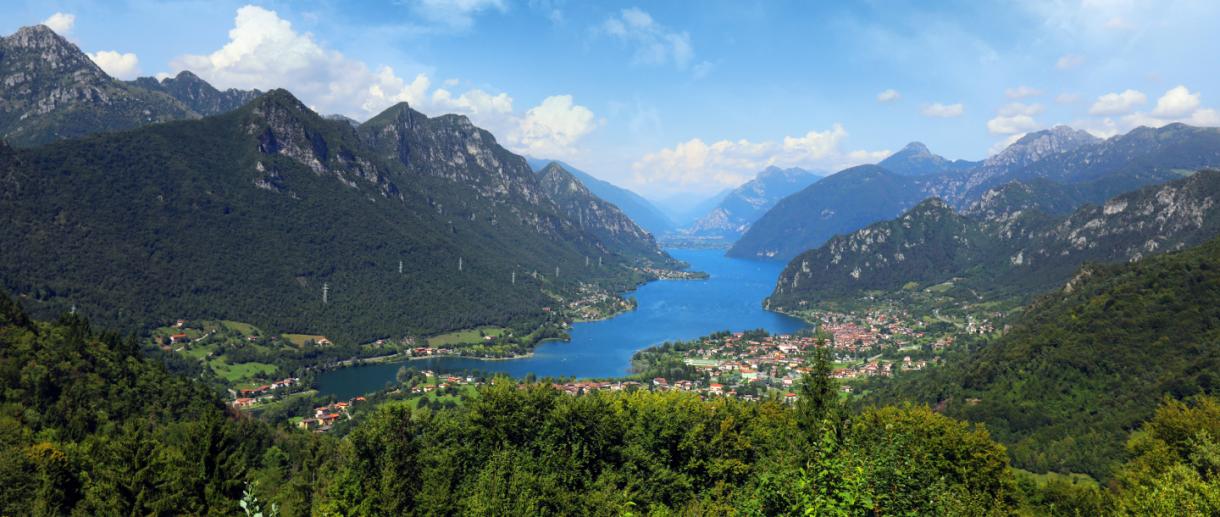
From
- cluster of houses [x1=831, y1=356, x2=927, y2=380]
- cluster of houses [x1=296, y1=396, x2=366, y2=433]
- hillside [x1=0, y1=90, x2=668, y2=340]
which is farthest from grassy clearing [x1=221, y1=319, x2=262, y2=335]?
cluster of houses [x1=831, y1=356, x2=927, y2=380]

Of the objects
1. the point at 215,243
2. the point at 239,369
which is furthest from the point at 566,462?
the point at 215,243

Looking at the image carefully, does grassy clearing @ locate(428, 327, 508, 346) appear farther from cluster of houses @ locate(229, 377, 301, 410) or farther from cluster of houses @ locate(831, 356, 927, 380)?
cluster of houses @ locate(831, 356, 927, 380)

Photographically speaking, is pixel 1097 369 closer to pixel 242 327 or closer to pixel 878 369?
pixel 878 369

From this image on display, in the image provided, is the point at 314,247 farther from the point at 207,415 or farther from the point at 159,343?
the point at 207,415

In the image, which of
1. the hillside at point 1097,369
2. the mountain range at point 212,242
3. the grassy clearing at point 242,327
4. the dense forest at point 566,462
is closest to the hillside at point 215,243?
the mountain range at point 212,242

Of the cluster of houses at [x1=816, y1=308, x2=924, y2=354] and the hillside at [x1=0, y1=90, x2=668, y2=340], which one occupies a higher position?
the hillside at [x1=0, y1=90, x2=668, y2=340]
